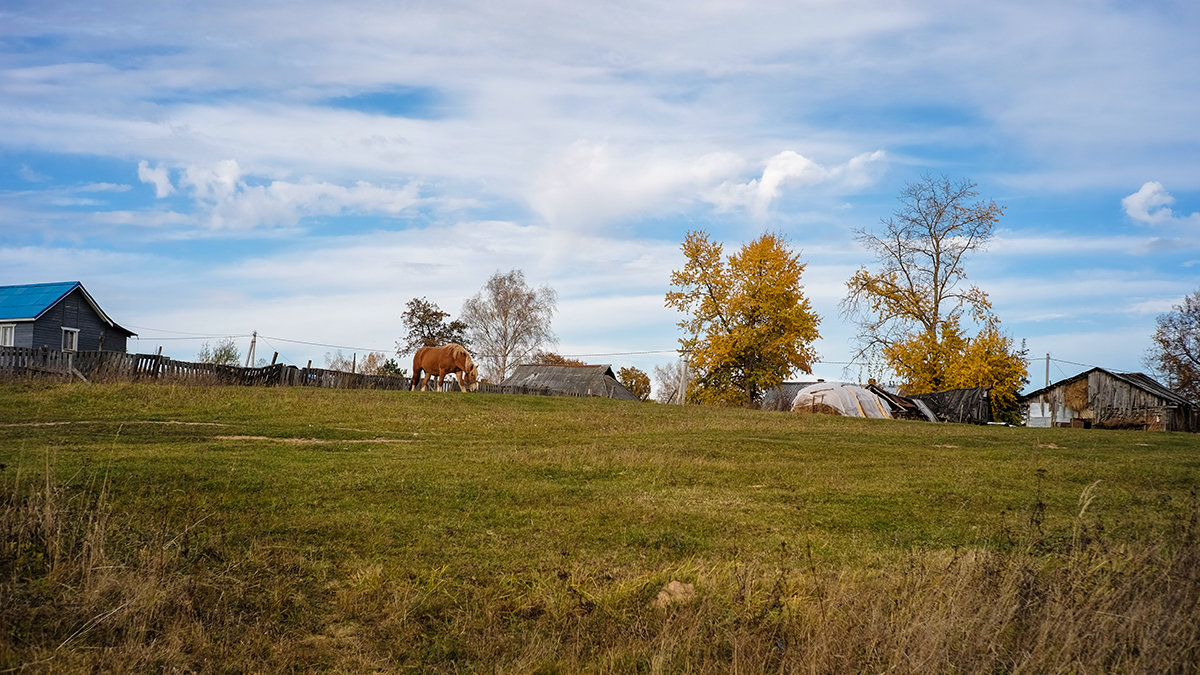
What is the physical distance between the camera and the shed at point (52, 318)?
1586 inches

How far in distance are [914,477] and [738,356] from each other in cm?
3143

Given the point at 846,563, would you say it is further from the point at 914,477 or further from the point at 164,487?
the point at 164,487

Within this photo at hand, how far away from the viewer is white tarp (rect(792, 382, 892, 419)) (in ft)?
120

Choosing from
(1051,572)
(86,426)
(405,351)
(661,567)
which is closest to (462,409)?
(86,426)

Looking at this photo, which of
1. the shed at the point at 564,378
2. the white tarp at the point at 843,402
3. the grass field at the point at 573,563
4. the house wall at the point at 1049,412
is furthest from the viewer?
the shed at the point at 564,378

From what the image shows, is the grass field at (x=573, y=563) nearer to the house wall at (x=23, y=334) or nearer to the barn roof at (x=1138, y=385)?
the house wall at (x=23, y=334)

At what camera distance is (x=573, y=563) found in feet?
25.0

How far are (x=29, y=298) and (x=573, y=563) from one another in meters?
43.4

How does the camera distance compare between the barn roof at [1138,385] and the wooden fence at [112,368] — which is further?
the barn roof at [1138,385]

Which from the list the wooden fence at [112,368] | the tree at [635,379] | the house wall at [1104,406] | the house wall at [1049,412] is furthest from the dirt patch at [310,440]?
the tree at [635,379]

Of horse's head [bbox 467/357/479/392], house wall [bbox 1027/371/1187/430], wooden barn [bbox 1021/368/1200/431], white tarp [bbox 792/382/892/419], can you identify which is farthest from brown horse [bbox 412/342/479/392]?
house wall [bbox 1027/371/1187/430]

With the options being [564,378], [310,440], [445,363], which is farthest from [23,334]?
[564,378]

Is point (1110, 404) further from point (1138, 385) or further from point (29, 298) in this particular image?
point (29, 298)

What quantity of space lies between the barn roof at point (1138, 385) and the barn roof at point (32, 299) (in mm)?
50821
